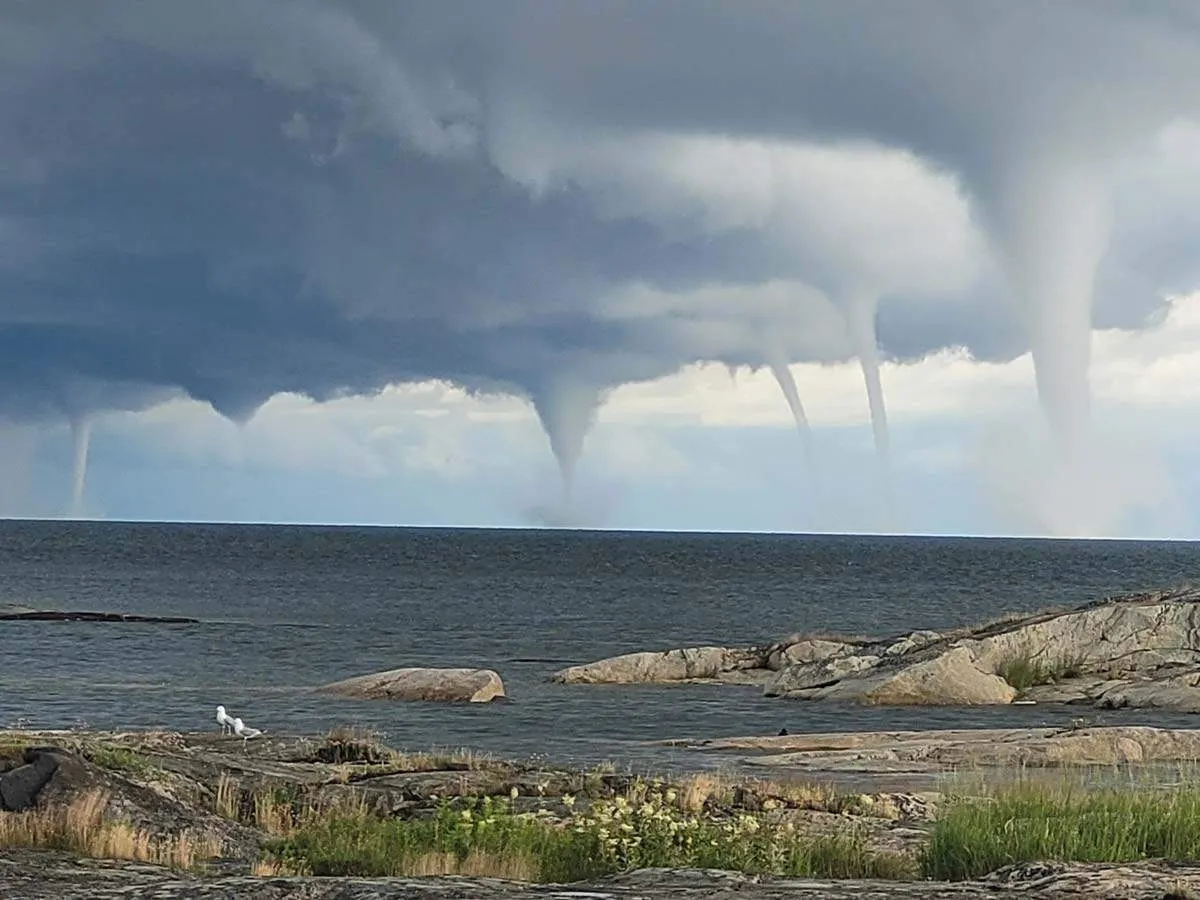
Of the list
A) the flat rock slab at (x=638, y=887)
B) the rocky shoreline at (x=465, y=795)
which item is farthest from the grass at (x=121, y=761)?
the flat rock slab at (x=638, y=887)

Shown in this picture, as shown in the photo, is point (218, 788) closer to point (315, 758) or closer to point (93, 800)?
point (93, 800)

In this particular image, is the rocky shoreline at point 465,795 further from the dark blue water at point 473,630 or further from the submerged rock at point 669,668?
the submerged rock at point 669,668

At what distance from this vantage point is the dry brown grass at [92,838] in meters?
10.5

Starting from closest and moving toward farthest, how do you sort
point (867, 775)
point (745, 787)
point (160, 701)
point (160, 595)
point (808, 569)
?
point (745, 787) < point (867, 775) < point (160, 701) < point (160, 595) < point (808, 569)

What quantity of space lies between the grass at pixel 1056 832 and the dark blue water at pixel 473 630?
1886 centimetres

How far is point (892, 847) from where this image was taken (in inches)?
505

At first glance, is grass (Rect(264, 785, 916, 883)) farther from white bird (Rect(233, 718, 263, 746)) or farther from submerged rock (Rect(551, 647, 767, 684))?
submerged rock (Rect(551, 647, 767, 684))

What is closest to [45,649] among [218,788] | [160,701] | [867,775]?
[160,701]

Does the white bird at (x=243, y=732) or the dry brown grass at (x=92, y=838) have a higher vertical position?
the dry brown grass at (x=92, y=838)

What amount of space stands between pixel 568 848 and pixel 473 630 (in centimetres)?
6676

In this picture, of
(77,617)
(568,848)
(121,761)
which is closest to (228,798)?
(121,761)

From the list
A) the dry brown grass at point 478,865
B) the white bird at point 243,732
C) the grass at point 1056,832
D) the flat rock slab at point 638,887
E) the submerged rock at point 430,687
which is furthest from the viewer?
the submerged rock at point 430,687

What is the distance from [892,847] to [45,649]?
54.3 metres

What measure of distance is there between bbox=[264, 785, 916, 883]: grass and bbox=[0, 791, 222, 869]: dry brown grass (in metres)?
0.69
